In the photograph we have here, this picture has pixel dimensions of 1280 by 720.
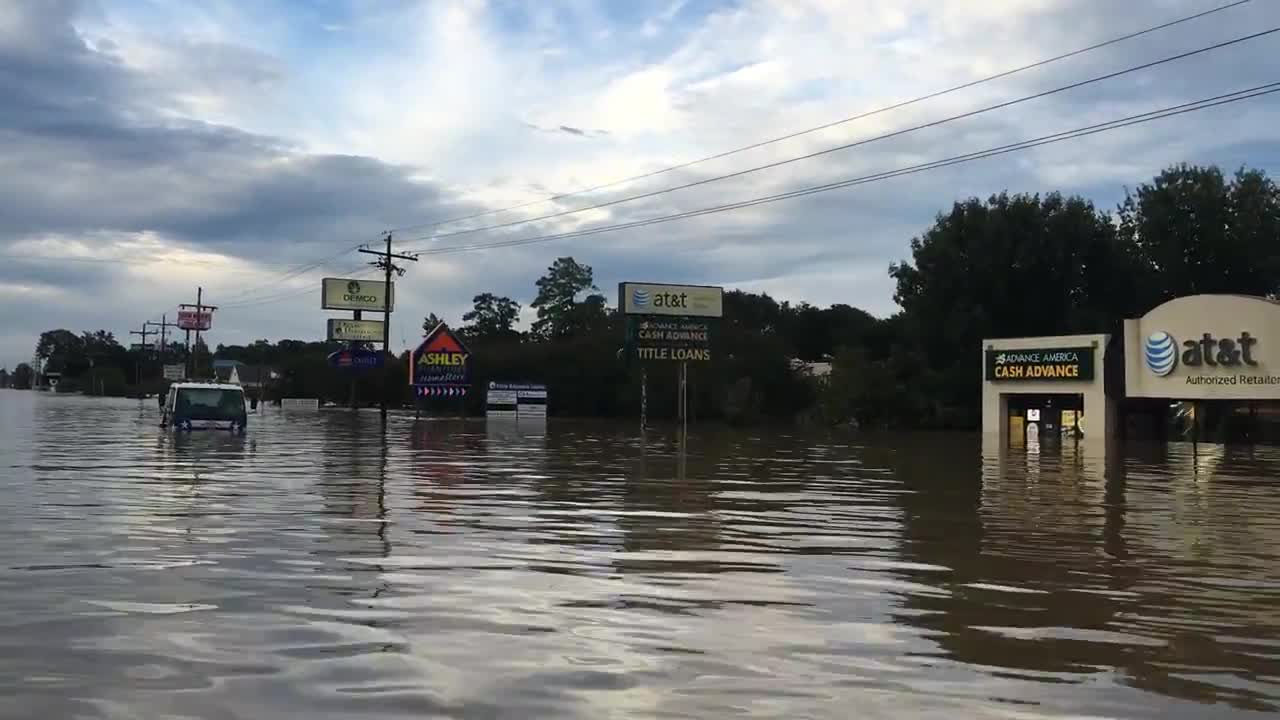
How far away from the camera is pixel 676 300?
222 ft

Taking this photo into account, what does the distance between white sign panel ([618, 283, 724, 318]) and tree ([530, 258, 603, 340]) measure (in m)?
64.9

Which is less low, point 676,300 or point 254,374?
point 676,300

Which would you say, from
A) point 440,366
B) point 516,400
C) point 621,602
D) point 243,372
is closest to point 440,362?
point 440,366

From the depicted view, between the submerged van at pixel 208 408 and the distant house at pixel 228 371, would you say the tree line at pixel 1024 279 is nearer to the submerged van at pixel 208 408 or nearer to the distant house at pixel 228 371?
the submerged van at pixel 208 408

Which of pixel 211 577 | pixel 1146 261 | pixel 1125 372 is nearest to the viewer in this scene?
pixel 211 577

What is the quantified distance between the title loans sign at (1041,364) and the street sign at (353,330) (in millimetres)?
62209

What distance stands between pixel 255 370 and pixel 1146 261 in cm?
13530

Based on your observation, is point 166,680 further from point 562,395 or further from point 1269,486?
point 562,395

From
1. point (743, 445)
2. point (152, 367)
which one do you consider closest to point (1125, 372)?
point (743, 445)

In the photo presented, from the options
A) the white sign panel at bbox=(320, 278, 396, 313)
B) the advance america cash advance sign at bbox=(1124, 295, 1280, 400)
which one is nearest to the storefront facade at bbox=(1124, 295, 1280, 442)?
the advance america cash advance sign at bbox=(1124, 295, 1280, 400)

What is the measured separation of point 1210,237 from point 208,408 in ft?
223

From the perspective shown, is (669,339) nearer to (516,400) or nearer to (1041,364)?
(1041,364)

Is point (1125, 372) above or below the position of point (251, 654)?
above

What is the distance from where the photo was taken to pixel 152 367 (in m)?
193
